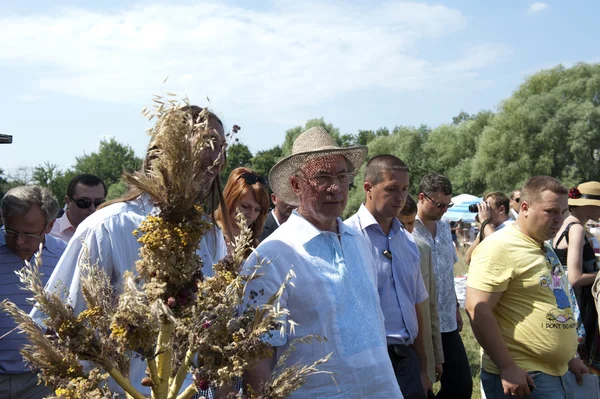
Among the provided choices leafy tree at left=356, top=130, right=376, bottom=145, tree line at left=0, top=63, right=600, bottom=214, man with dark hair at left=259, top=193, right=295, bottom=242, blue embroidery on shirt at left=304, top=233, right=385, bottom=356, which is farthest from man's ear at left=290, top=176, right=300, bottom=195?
leafy tree at left=356, top=130, right=376, bottom=145

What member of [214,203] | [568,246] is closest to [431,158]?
[568,246]

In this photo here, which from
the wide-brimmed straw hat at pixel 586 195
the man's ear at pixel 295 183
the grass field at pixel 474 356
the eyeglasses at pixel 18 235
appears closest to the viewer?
the man's ear at pixel 295 183

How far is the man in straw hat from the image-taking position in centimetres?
243

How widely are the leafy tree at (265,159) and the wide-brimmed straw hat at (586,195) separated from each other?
50.4 metres

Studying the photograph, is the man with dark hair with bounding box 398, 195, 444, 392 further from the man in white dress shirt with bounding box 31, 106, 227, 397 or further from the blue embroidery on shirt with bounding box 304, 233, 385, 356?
the man in white dress shirt with bounding box 31, 106, 227, 397

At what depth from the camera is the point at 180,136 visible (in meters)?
1.46

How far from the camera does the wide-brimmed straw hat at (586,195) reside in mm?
5883

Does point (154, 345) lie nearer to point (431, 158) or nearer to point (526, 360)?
point (526, 360)

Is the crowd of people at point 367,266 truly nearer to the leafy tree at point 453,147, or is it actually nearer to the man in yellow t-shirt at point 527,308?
the man in yellow t-shirt at point 527,308

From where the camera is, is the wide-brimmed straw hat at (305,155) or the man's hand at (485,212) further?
the man's hand at (485,212)

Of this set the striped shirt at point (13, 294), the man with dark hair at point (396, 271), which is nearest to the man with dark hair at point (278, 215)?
the man with dark hair at point (396, 271)

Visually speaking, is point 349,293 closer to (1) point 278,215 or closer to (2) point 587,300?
(1) point 278,215

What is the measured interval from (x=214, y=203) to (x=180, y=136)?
1.03 m

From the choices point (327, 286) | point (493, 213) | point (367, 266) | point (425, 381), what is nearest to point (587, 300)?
point (425, 381)
